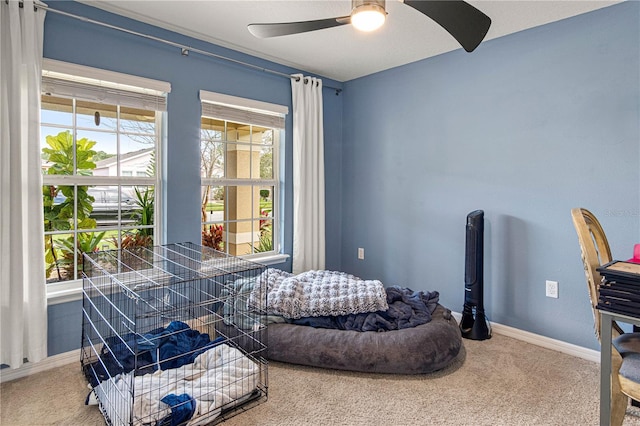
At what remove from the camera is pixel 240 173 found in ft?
12.0

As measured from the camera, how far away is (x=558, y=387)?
2.25 meters

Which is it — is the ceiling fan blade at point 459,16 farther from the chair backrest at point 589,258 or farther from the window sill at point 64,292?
the window sill at point 64,292

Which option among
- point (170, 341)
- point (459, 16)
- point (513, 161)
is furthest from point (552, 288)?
point (170, 341)

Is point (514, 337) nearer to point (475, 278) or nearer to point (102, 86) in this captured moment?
point (475, 278)

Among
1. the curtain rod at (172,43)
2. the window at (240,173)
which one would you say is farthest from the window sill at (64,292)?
the curtain rod at (172,43)

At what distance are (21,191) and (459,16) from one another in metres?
2.59

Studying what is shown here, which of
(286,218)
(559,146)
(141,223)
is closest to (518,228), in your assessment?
(559,146)

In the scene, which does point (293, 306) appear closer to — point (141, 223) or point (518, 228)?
point (141, 223)

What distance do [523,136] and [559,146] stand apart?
269 mm

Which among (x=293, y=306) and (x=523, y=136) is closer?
(x=293, y=306)

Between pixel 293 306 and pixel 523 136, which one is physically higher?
pixel 523 136

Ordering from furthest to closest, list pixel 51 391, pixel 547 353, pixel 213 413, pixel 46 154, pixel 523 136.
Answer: pixel 523 136 → pixel 547 353 → pixel 46 154 → pixel 51 391 → pixel 213 413

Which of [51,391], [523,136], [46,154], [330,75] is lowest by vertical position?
[51,391]

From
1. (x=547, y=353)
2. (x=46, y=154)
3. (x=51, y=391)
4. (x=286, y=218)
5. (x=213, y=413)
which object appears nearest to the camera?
(x=213, y=413)
